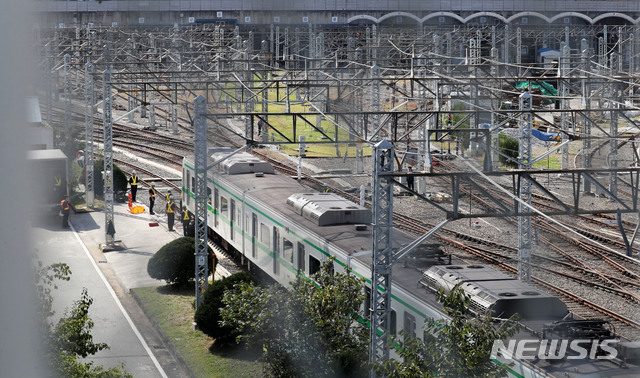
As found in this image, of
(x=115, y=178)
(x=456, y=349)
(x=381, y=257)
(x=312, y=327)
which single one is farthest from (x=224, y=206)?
(x=456, y=349)

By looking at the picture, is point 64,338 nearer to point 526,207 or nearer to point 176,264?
point 176,264

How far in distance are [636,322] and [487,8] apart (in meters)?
11.4

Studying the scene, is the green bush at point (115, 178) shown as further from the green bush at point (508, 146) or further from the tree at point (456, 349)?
the tree at point (456, 349)

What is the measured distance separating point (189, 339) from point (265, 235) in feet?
9.83

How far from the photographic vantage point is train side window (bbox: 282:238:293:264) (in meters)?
14.1

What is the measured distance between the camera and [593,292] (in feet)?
50.1

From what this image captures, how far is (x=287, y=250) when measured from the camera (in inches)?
562

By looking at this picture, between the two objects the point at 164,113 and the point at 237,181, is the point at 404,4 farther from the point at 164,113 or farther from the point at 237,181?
the point at 164,113

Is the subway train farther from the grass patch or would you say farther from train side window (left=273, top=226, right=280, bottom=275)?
the grass patch

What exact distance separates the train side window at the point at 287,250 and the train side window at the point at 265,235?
0.92m

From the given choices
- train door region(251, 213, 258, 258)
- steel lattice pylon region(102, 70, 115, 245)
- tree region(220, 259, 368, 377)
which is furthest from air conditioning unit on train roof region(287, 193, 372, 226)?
steel lattice pylon region(102, 70, 115, 245)

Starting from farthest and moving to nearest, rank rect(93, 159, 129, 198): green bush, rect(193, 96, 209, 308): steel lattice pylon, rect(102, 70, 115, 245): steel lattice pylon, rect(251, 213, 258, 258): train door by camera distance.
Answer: rect(93, 159, 129, 198): green bush, rect(102, 70, 115, 245): steel lattice pylon, rect(251, 213, 258, 258): train door, rect(193, 96, 209, 308): steel lattice pylon

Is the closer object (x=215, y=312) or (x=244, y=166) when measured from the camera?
(x=215, y=312)

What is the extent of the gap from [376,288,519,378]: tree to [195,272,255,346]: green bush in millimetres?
5666
